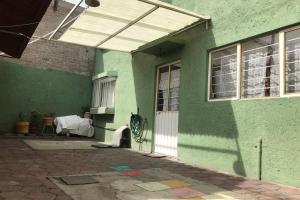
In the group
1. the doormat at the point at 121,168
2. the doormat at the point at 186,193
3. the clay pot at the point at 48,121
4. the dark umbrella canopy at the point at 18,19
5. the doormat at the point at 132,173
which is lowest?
the doormat at the point at 186,193

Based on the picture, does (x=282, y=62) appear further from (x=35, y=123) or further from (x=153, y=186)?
(x=35, y=123)

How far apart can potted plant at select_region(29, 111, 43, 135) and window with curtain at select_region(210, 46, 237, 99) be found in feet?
28.4

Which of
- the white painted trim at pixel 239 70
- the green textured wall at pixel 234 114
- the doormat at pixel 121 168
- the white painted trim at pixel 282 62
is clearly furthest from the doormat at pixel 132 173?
the white painted trim at pixel 282 62

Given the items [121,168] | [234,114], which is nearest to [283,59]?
[234,114]

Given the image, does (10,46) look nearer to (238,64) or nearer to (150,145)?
(150,145)

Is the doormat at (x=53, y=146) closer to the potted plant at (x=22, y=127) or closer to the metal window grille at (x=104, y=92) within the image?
the metal window grille at (x=104, y=92)

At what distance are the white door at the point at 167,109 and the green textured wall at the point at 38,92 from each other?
6.32 meters

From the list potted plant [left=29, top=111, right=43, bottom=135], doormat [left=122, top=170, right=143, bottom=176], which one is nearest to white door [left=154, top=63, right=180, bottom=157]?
doormat [left=122, top=170, right=143, bottom=176]

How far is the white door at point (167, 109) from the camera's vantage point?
7844mm

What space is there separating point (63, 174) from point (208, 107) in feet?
11.4

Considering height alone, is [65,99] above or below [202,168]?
above

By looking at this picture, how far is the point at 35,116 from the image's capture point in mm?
12539

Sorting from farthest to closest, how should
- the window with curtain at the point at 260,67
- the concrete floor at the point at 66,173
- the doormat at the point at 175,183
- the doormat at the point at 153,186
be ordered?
the window with curtain at the point at 260,67
the doormat at the point at 175,183
the doormat at the point at 153,186
the concrete floor at the point at 66,173

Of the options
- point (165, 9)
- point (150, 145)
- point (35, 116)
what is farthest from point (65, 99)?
point (165, 9)
